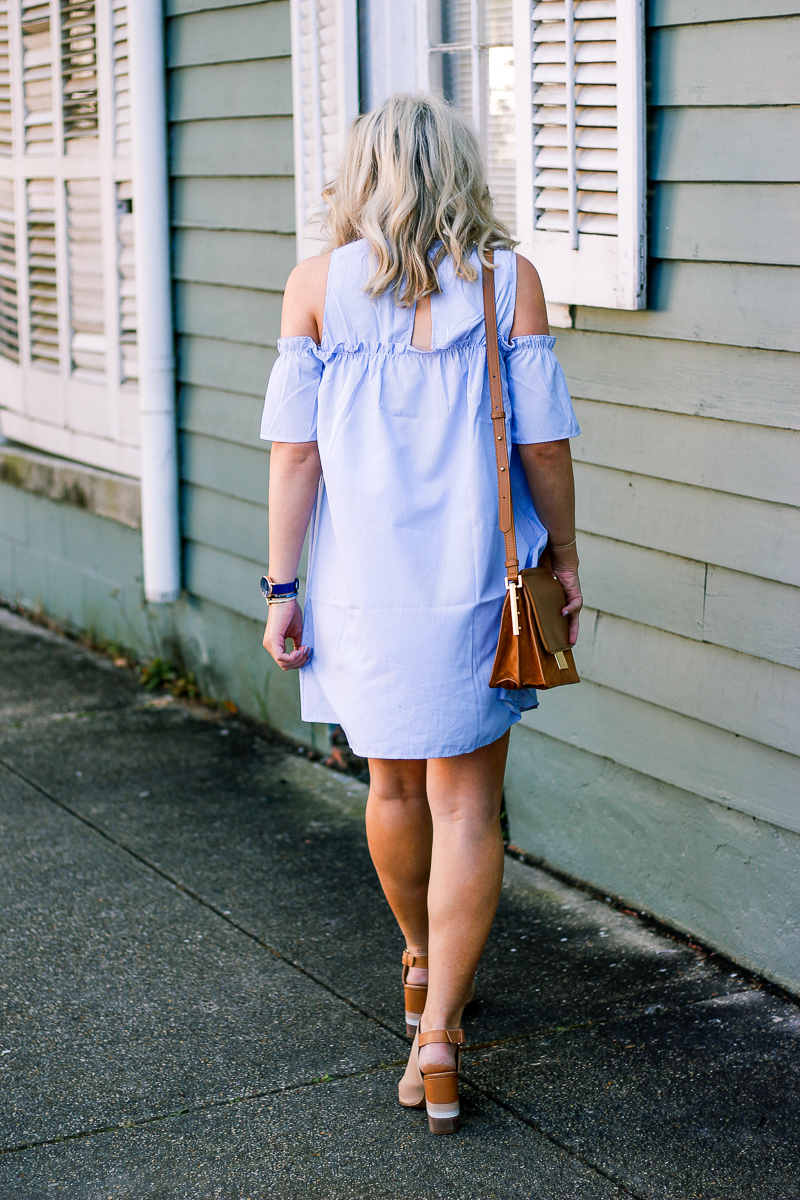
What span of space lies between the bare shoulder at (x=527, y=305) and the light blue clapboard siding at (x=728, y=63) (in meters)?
0.80

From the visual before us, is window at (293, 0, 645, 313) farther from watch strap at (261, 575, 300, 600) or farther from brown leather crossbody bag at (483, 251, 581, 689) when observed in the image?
watch strap at (261, 575, 300, 600)

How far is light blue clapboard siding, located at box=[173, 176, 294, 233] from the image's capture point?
4602mm

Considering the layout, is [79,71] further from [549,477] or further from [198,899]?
[549,477]

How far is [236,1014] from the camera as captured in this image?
3117 mm

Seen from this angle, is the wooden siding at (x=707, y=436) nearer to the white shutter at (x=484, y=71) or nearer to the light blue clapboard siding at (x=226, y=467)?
the white shutter at (x=484, y=71)

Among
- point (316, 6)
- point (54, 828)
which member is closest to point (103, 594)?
point (54, 828)

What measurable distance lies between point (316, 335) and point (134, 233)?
301 cm

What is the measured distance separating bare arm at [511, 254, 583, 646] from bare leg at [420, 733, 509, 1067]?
0.34 meters

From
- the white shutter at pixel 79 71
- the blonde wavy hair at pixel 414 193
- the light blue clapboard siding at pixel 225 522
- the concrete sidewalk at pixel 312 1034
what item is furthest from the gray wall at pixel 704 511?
the white shutter at pixel 79 71

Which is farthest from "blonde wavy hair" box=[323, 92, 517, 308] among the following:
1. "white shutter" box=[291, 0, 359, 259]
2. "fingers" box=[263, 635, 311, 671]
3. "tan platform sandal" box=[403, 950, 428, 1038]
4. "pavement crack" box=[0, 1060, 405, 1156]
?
"white shutter" box=[291, 0, 359, 259]

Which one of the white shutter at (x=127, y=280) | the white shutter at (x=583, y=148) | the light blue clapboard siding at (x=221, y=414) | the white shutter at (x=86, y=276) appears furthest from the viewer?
the white shutter at (x=86, y=276)

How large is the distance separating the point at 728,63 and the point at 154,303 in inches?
109

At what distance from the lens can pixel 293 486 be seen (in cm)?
261

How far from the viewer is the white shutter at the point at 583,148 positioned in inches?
125
